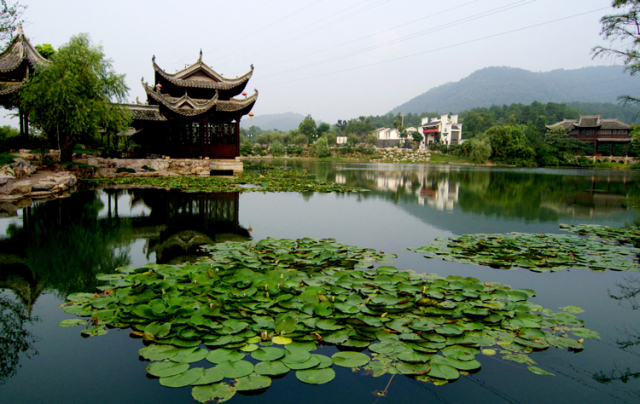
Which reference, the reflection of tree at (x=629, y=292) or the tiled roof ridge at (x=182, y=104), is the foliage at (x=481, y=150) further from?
the reflection of tree at (x=629, y=292)

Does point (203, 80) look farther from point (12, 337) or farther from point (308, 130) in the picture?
point (308, 130)

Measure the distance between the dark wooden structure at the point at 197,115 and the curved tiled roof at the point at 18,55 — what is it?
16.1ft

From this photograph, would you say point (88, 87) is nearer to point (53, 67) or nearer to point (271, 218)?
point (53, 67)

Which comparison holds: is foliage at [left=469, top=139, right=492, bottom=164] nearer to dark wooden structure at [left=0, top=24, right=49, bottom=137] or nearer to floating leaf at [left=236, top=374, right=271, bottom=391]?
dark wooden structure at [left=0, top=24, right=49, bottom=137]

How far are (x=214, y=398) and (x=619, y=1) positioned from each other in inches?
657

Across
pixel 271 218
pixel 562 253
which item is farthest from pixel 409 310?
pixel 271 218

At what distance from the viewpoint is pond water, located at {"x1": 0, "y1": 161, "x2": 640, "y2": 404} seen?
243cm

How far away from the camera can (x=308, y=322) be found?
314 cm

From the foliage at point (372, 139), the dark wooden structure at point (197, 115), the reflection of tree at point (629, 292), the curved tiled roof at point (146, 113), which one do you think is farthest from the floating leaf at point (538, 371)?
the foliage at point (372, 139)

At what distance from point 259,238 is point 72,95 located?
43.6ft

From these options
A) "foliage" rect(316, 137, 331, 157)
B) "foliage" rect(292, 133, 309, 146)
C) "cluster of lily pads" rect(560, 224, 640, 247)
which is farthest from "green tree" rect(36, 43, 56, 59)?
"foliage" rect(292, 133, 309, 146)

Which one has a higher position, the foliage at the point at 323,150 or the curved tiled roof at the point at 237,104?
the curved tiled roof at the point at 237,104

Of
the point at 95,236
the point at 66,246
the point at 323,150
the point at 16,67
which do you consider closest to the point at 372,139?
the point at 323,150

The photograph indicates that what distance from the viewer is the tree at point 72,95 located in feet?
48.2
